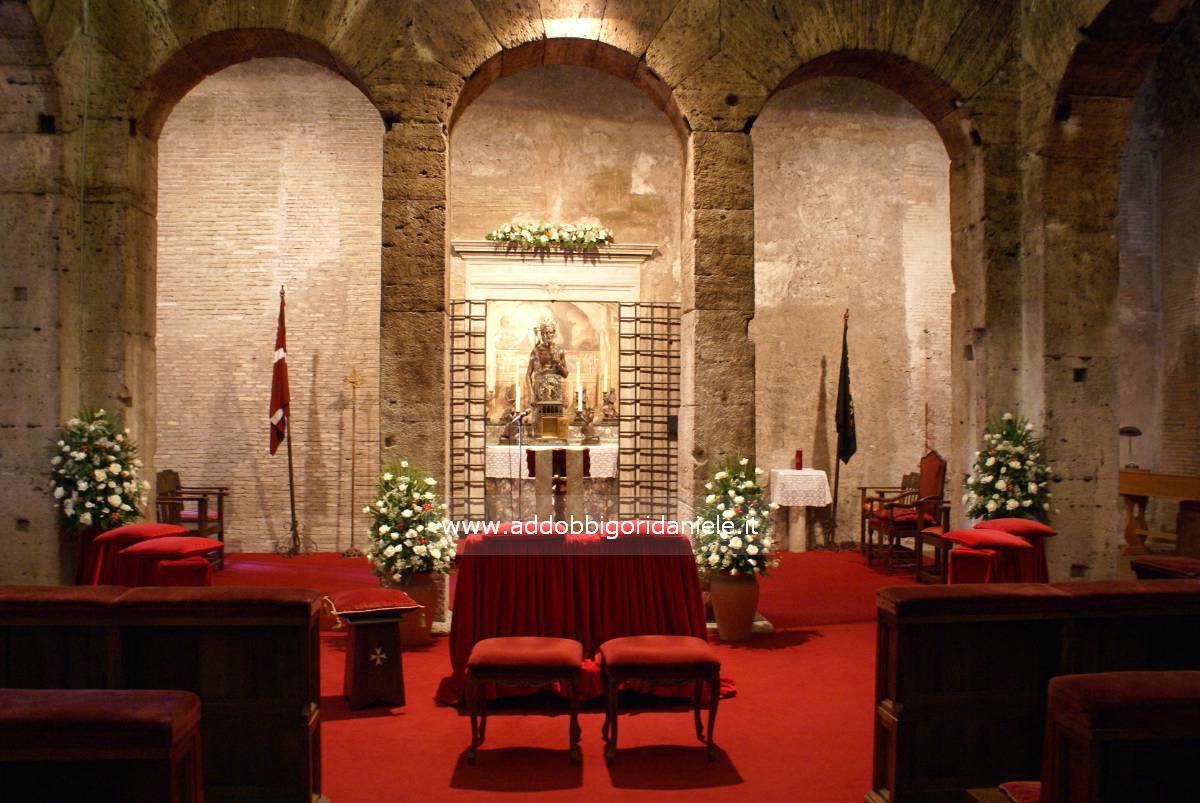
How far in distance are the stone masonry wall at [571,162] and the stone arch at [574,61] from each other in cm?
344

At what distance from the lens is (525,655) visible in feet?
13.1

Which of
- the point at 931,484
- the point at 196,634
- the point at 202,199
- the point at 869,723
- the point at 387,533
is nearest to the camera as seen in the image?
the point at 196,634

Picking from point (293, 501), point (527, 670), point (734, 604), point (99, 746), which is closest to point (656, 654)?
point (527, 670)

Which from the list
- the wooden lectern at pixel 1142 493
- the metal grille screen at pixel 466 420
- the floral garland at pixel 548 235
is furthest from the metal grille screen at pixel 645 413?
the wooden lectern at pixel 1142 493

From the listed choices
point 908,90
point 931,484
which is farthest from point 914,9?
point 931,484

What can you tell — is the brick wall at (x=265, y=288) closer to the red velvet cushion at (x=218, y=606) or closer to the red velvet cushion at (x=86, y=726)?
the red velvet cushion at (x=218, y=606)

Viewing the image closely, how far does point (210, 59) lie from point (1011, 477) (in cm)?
650

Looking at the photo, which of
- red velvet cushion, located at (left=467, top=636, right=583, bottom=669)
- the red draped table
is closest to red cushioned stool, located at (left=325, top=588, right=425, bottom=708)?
the red draped table

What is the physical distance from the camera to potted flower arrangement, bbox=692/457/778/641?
245 inches

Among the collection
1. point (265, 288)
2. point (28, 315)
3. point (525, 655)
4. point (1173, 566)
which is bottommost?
point (525, 655)

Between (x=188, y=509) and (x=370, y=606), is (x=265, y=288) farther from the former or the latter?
(x=370, y=606)

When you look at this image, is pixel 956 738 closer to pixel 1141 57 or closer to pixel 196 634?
pixel 196 634

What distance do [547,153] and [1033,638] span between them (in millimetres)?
8245

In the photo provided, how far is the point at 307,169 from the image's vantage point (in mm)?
10016
